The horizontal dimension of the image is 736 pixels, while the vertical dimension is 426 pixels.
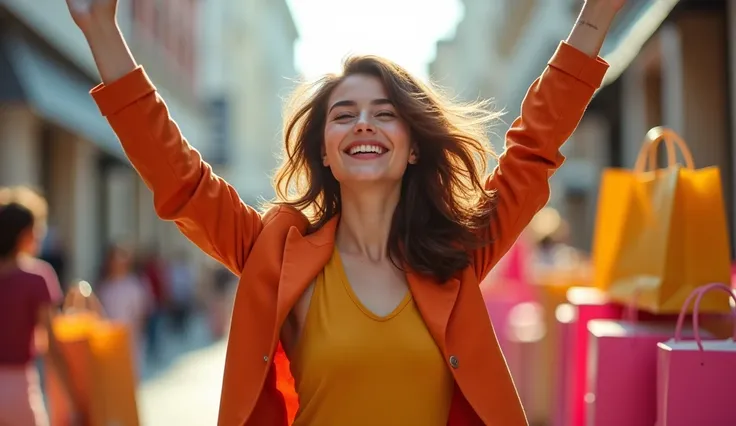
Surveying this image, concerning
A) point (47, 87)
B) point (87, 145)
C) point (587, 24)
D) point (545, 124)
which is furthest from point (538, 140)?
point (87, 145)

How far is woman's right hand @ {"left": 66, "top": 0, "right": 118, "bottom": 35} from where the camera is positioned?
10.3 ft

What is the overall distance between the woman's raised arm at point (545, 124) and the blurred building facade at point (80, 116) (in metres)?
12.4

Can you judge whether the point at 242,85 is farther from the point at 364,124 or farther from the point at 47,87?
the point at 364,124

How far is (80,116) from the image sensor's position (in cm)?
1878

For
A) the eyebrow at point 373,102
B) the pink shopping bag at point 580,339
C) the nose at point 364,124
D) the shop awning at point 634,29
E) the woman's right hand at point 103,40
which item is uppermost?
the shop awning at point 634,29

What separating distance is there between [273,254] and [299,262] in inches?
3.3

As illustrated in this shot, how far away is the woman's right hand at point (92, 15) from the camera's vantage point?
123 inches

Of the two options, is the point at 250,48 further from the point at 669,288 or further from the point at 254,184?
the point at 669,288

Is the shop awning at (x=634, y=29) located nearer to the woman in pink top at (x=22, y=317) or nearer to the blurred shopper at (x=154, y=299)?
the woman in pink top at (x=22, y=317)

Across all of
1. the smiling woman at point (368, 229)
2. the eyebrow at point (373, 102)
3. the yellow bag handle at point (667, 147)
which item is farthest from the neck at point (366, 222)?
the yellow bag handle at point (667, 147)

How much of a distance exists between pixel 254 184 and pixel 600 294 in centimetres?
6254

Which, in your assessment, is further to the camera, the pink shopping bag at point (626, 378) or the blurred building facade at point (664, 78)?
the blurred building facade at point (664, 78)

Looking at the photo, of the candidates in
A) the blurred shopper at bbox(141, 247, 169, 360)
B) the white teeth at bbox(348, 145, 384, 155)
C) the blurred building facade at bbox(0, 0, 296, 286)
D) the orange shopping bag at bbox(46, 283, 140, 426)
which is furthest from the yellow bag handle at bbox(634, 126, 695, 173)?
the blurred shopper at bbox(141, 247, 169, 360)

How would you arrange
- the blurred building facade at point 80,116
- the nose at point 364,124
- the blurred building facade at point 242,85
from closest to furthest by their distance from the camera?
the nose at point 364,124 → the blurred building facade at point 80,116 → the blurred building facade at point 242,85
